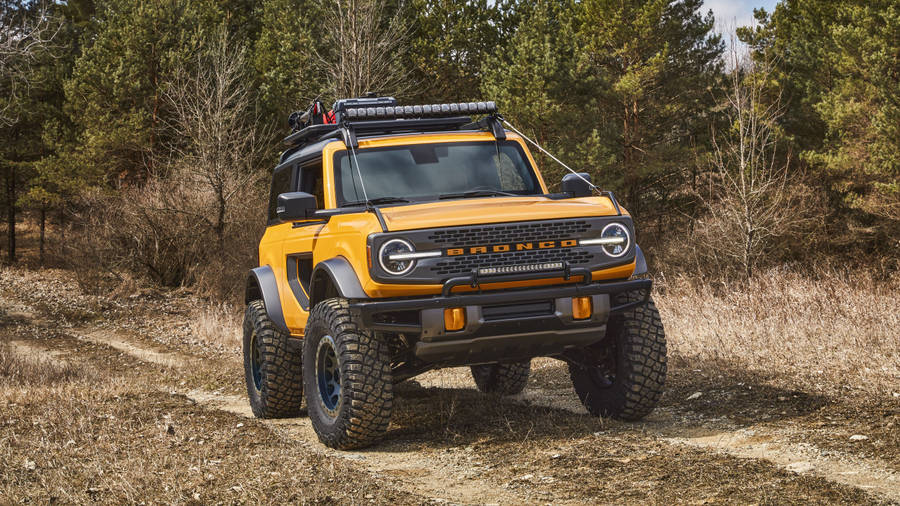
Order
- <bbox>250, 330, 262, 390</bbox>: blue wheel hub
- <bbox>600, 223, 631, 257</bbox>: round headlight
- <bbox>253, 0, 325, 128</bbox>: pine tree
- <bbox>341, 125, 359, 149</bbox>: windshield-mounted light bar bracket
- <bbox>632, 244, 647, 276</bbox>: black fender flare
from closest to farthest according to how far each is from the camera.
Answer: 1. <bbox>600, 223, 631, 257</bbox>: round headlight
2. <bbox>632, 244, 647, 276</bbox>: black fender flare
3. <bbox>341, 125, 359, 149</bbox>: windshield-mounted light bar bracket
4. <bbox>250, 330, 262, 390</bbox>: blue wheel hub
5. <bbox>253, 0, 325, 128</bbox>: pine tree

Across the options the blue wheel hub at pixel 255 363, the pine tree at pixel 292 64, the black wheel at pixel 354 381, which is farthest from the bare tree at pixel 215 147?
the black wheel at pixel 354 381

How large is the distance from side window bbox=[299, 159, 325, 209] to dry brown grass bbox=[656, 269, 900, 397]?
14.5ft

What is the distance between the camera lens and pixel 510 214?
19.3 ft

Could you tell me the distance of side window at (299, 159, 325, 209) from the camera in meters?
7.34

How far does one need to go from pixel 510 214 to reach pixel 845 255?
2658 centimetres

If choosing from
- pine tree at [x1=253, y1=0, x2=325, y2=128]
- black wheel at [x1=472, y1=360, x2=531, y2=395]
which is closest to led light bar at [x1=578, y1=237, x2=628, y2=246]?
black wheel at [x1=472, y1=360, x2=531, y2=395]

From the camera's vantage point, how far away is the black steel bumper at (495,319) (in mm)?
5684

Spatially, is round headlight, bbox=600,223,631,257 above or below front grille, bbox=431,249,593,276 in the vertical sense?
above

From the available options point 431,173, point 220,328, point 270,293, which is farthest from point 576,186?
point 220,328

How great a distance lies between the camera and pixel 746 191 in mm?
24406

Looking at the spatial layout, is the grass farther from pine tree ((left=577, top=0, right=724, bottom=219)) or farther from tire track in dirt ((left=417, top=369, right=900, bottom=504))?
pine tree ((left=577, top=0, right=724, bottom=219))

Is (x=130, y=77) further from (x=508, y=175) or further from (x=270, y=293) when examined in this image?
(x=508, y=175)

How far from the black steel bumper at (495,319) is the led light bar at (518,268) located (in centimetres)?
5

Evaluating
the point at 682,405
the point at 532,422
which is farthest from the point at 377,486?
the point at 682,405
